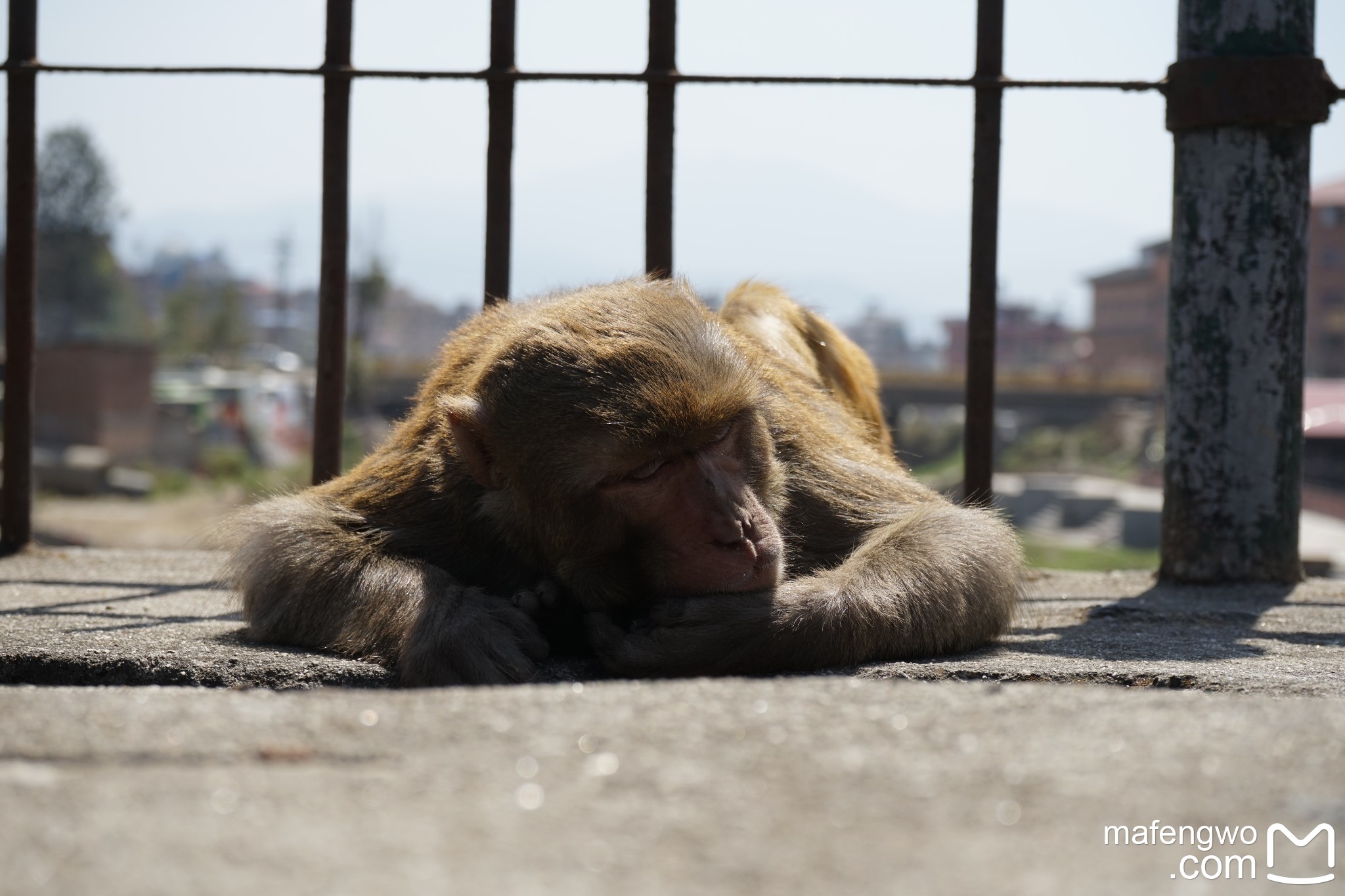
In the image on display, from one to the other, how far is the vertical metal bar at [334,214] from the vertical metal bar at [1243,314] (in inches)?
100

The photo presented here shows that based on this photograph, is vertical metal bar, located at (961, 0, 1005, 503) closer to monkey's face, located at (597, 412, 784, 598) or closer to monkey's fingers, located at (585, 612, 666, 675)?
monkey's face, located at (597, 412, 784, 598)

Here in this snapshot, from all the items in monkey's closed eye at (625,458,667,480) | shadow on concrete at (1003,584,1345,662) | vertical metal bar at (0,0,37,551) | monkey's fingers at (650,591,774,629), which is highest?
vertical metal bar at (0,0,37,551)

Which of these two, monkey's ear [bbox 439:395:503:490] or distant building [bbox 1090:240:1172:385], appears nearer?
monkey's ear [bbox 439:395:503:490]

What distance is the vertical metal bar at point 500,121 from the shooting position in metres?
4.05

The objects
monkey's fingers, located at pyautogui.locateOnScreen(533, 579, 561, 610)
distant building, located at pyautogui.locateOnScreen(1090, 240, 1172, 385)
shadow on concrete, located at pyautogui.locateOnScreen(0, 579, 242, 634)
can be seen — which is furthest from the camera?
distant building, located at pyautogui.locateOnScreen(1090, 240, 1172, 385)

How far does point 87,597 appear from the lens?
3.54m

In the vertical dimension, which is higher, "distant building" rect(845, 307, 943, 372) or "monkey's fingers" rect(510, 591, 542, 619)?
"distant building" rect(845, 307, 943, 372)

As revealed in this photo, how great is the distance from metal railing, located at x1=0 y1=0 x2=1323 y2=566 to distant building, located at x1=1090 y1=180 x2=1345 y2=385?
52771mm

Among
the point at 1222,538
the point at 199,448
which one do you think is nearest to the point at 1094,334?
the point at 199,448

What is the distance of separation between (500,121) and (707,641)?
2.13 metres

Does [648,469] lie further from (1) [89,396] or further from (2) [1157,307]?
(2) [1157,307]

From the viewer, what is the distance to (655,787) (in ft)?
4.87

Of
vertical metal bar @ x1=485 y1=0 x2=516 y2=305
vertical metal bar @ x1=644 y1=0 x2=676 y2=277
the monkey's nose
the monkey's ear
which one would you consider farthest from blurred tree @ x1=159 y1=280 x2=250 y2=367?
the monkey's nose

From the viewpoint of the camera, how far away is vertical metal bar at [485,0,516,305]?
4.05 metres
